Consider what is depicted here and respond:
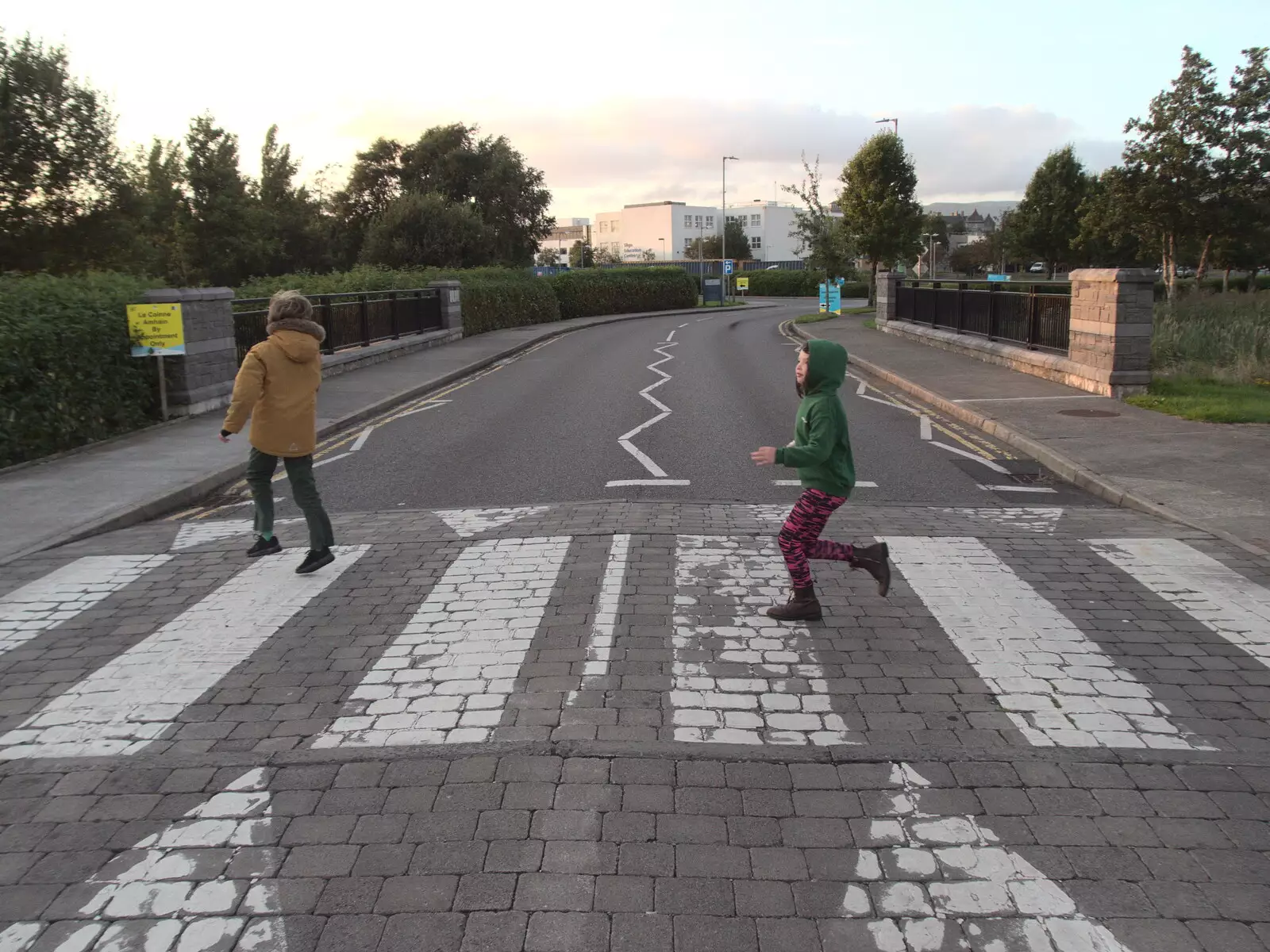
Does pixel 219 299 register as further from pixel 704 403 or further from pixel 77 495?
pixel 704 403

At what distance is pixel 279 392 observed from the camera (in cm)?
674

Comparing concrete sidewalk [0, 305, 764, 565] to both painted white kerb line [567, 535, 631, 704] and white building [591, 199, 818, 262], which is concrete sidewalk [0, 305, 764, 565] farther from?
white building [591, 199, 818, 262]

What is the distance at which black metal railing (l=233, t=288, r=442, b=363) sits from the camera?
53.0ft

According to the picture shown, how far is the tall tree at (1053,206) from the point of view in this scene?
5416cm

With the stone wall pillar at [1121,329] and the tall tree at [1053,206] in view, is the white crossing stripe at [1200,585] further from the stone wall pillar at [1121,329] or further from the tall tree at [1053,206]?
the tall tree at [1053,206]

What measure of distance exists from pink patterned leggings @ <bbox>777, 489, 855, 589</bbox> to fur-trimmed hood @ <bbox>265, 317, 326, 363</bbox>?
3408 millimetres

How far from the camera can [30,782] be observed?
4.02 meters

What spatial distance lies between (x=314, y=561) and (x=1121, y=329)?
11.5m

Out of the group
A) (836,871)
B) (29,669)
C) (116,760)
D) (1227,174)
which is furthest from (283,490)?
(1227,174)

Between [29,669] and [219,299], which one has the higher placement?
[219,299]

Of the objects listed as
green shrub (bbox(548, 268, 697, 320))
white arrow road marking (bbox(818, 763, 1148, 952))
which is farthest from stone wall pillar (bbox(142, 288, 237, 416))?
green shrub (bbox(548, 268, 697, 320))

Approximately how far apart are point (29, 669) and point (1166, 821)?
535 centimetres

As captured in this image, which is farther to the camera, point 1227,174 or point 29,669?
point 1227,174

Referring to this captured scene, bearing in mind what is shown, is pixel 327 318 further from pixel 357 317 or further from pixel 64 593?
pixel 64 593
